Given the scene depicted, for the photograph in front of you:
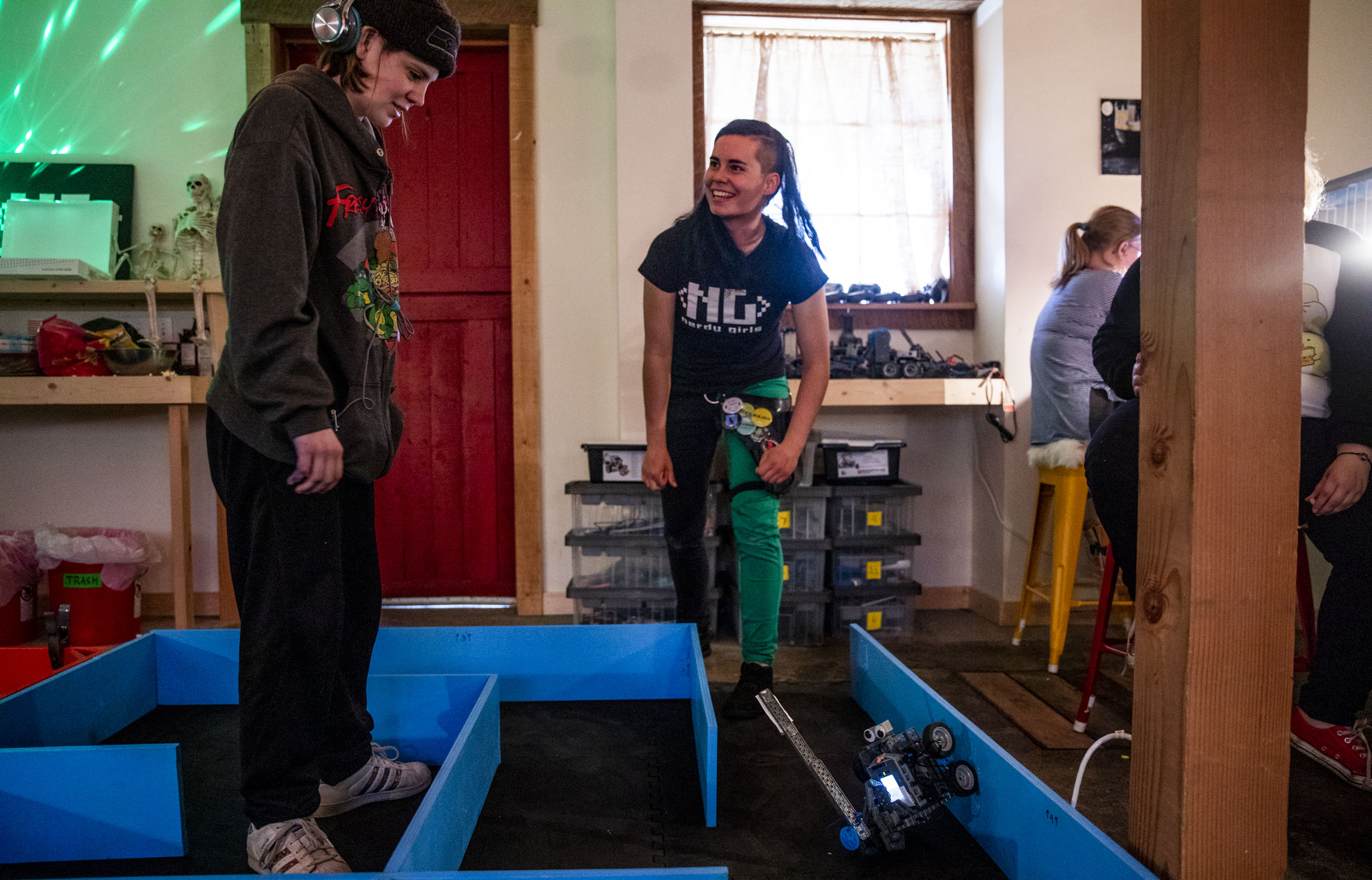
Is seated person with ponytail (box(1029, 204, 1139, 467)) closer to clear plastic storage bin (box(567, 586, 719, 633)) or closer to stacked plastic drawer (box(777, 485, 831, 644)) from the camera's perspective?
stacked plastic drawer (box(777, 485, 831, 644))

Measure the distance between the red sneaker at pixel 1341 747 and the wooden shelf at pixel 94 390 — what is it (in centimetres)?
312

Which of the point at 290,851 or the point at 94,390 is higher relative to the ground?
the point at 94,390

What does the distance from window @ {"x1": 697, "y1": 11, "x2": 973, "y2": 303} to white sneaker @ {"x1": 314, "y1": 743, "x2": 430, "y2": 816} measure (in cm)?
244

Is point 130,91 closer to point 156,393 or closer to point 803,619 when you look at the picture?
point 156,393

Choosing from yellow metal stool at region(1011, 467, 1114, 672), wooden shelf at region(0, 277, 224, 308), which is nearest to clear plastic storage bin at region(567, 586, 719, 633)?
yellow metal stool at region(1011, 467, 1114, 672)

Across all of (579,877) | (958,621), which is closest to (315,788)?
(579,877)

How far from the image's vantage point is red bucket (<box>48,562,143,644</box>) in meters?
2.60

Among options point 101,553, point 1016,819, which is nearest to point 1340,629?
point 1016,819

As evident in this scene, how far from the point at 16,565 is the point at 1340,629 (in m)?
3.66

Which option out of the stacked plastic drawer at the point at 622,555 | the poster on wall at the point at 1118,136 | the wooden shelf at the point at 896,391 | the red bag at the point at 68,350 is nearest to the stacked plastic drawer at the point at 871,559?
the wooden shelf at the point at 896,391

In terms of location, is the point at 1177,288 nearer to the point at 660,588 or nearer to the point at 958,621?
the point at 660,588

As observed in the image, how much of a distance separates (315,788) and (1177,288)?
4.15 ft

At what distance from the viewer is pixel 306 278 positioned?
3.37 ft

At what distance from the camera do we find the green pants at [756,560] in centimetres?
183
